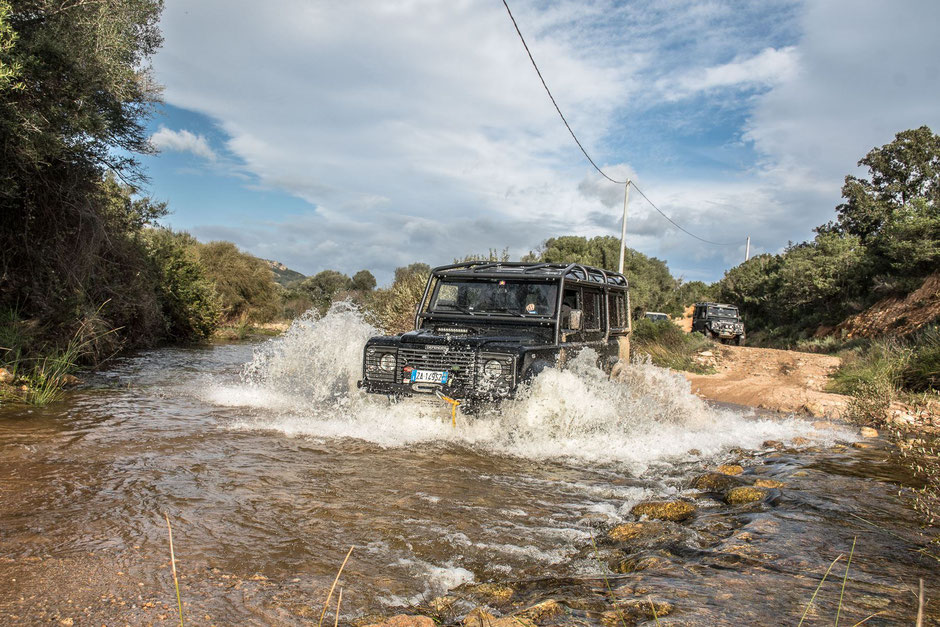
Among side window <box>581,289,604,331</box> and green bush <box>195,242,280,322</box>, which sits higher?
green bush <box>195,242,280,322</box>

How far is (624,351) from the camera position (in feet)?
31.9

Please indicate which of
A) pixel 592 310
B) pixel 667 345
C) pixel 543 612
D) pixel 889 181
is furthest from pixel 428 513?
pixel 889 181

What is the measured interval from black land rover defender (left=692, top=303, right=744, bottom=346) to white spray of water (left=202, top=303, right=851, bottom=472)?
17.5 meters

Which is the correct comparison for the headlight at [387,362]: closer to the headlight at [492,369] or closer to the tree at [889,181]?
the headlight at [492,369]

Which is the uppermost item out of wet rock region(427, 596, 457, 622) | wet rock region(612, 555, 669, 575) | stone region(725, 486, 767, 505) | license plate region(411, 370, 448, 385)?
license plate region(411, 370, 448, 385)

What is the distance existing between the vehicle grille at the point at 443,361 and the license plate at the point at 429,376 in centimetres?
4

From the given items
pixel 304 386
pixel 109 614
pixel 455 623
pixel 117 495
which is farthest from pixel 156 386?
pixel 455 623

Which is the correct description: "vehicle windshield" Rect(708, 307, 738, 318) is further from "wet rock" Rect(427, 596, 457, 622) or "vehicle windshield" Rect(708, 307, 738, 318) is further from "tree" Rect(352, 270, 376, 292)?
"tree" Rect(352, 270, 376, 292)

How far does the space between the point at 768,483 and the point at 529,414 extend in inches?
92.0

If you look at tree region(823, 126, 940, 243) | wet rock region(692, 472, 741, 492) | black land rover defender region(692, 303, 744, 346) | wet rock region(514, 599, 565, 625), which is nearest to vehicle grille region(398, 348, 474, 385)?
wet rock region(692, 472, 741, 492)

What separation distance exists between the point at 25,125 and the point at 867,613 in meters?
9.24

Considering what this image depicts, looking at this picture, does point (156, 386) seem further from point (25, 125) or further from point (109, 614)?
point (109, 614)

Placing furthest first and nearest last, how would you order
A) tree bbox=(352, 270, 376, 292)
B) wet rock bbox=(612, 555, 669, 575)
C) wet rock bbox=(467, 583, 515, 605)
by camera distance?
tree bbox=(352, 270, 376, 292), wet rock bbox=(612, 555, 669, 575), wet rock bbox=(467, 583, 515, 605)

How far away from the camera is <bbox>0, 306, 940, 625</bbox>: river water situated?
113 inches
